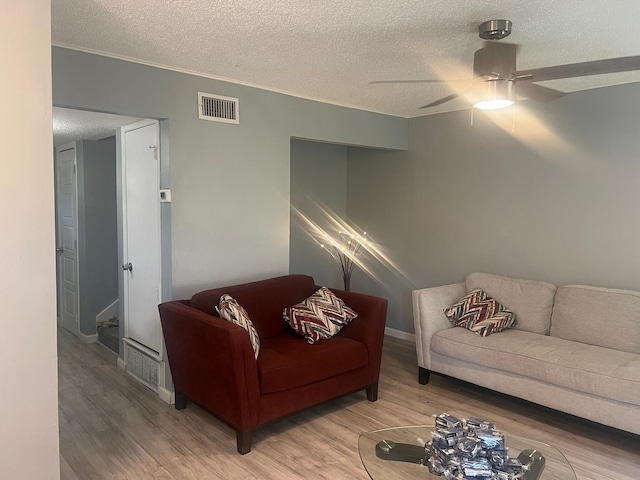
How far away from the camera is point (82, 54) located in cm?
277

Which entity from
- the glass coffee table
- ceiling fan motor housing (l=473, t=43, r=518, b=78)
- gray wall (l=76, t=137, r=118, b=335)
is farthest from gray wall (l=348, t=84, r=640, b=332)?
gray wall (l=76, t=137, r=118, b=335)

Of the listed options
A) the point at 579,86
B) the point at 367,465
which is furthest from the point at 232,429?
the point at 579,86

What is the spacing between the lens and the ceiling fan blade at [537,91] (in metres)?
2.42

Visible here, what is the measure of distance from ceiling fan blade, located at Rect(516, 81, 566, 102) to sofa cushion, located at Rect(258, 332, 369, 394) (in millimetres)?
1906

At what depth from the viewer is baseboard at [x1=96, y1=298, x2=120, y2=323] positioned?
5.11 m

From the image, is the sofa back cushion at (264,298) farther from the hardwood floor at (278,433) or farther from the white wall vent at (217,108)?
the white wall vent at (217,108)

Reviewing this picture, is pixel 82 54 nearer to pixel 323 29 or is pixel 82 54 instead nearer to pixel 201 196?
pixel 201 196

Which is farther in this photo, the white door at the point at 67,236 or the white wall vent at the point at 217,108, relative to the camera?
the white door at the point at 67,236

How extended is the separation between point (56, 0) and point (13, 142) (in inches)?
32.4

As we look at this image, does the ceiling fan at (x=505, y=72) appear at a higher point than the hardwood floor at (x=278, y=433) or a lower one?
higher

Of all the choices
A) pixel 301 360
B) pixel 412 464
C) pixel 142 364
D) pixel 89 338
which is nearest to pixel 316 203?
pixel 142 364

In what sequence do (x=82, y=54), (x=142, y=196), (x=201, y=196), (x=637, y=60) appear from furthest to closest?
(x=142, y=196) → (x=201, y=196) → (x=82, y=54) → (x=637, y=60)

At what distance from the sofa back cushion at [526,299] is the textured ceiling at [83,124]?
10.6ft

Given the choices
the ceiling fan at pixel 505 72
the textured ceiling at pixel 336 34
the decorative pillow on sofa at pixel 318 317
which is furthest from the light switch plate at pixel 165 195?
the ceiling fan at pixel 505 72
